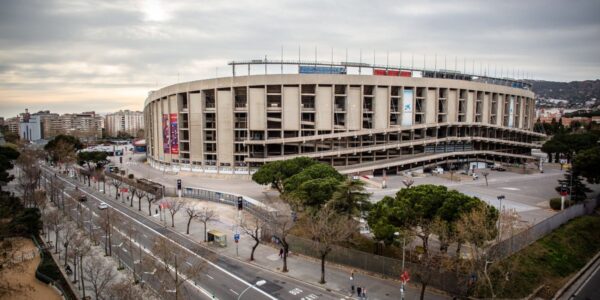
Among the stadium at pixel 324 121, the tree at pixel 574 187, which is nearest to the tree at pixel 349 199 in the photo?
the tree at pixel 574 187

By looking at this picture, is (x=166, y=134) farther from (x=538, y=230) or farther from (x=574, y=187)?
(x=574, y=187)

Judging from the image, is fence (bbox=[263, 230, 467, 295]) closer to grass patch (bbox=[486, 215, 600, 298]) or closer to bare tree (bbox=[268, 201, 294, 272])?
bare tree (bbox=[268, 201, 294, 272])

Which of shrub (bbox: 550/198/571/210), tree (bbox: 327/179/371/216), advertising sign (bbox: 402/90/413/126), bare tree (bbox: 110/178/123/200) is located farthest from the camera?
advertising sign (bbox: 402/90/413/126)

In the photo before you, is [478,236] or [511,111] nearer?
[478,236]

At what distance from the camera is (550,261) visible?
38.2 meters

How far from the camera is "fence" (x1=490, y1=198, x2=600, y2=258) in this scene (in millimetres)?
34188

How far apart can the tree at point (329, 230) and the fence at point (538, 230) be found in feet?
42.9

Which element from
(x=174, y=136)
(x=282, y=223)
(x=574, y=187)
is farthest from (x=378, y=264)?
(x=174, y=136)

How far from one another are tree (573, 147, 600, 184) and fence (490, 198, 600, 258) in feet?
12.7

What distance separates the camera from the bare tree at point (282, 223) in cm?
3712

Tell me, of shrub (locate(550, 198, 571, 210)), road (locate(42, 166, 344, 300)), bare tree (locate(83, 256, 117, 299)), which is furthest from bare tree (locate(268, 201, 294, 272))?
shrub (locate(550, 198, 571, 210))

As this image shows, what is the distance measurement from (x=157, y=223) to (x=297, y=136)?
151ft

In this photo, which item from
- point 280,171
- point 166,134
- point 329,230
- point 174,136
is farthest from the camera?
point 166,134

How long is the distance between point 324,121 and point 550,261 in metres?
61.6
